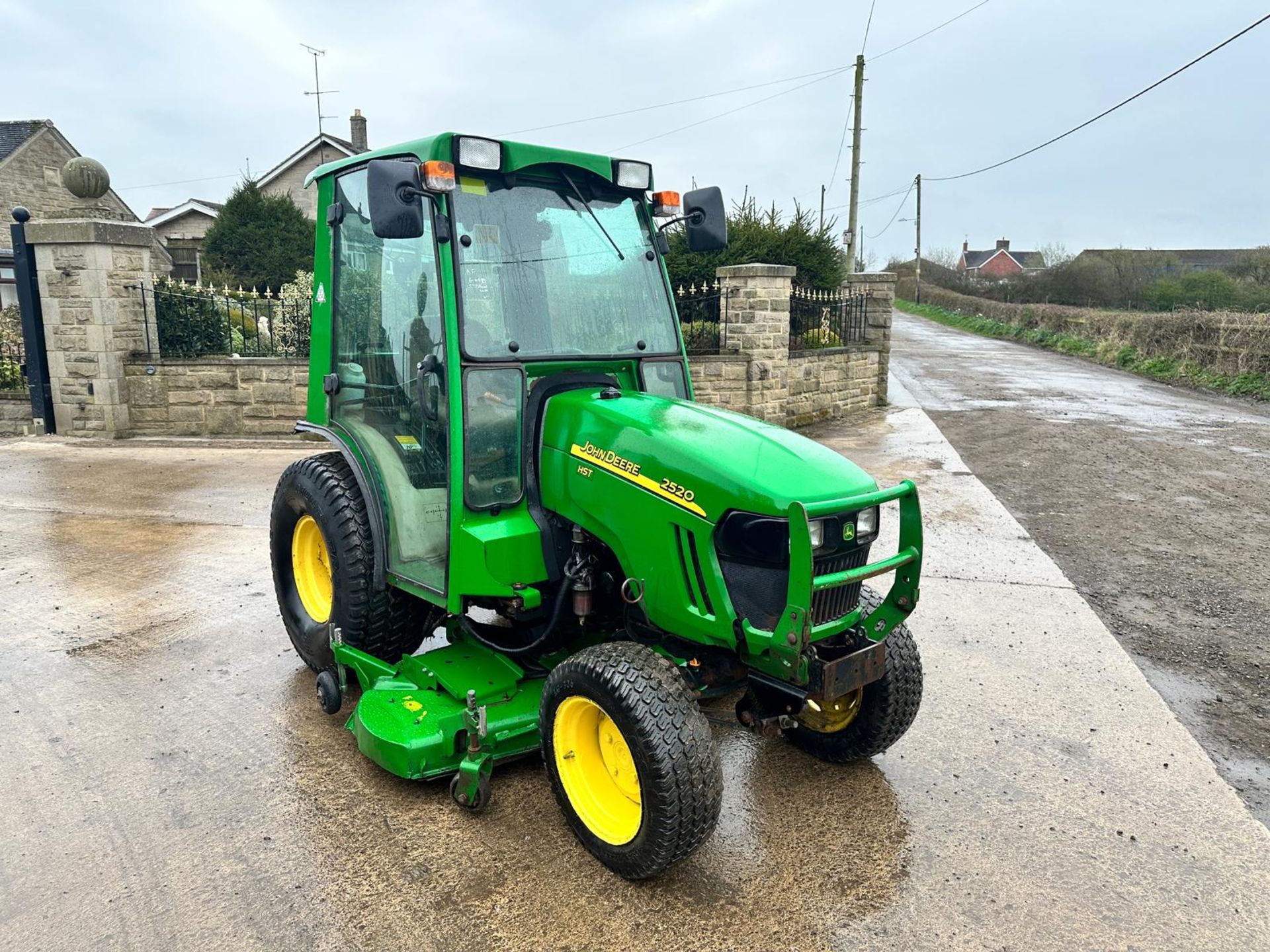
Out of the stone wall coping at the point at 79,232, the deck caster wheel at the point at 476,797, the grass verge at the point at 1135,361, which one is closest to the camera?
the deck caster wheel at the point at 476,797

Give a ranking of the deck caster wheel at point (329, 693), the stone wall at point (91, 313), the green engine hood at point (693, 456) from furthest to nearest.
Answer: the stone wall at point (91, 313), the deck caster wheel at point (329, 693), the green engine hood at point (693, 456)

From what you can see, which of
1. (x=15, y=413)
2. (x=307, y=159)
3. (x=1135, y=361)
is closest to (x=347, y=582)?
(x=15, y=413)

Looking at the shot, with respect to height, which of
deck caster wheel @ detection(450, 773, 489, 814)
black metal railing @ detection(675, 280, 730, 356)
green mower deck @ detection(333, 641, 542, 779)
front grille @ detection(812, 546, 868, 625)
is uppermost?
black metal railing @ detection(675, 280, 730, 356)

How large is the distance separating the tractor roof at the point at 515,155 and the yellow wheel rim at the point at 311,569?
1731 millimetres

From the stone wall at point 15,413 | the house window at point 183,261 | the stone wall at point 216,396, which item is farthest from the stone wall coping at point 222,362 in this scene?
the house window at point 183,261

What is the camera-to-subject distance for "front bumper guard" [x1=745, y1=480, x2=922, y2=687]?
259 cm

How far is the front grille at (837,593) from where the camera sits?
2863 millimetres

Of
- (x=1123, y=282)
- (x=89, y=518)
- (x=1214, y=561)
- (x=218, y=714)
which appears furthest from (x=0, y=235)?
(x=1123, y=282)

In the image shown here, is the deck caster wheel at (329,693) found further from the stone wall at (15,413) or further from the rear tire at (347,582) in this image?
the stone wall at (15,413)

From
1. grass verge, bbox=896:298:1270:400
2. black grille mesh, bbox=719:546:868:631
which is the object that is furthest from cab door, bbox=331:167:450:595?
grass verge, bbox=896:298:1270:400

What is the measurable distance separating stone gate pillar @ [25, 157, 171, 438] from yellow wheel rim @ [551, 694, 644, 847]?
9363 mm

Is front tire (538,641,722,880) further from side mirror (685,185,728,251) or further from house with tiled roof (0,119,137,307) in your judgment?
house with tiled roof (0,119,137,307)

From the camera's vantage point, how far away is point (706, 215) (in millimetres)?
3762

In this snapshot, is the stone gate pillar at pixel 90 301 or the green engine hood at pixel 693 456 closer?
the green engine hood at pixel 693 456
